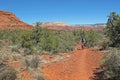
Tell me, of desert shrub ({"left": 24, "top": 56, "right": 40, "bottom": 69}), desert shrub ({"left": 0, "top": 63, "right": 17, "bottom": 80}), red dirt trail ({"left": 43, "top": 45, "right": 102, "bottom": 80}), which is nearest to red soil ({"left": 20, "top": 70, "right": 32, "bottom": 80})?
desert shrub ({"left": 0, "top": 63, "right": 17, "bottom": 80})

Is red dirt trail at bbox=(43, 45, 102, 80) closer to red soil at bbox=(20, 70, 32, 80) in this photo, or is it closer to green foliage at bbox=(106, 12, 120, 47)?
red soil at bbox=(20, 70, 32, 80)

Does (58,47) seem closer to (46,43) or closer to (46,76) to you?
(46,43)

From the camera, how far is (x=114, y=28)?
3142 centimetres

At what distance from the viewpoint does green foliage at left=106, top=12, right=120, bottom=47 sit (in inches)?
1187

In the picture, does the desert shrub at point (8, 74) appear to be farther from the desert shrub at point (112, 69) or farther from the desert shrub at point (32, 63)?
the desert shrub at point (112, 69)

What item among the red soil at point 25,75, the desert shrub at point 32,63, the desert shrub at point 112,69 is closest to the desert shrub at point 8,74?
the red soil at point 25,75

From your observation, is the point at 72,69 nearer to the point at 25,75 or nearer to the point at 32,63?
the point at 32,63

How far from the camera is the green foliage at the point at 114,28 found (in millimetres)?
30142

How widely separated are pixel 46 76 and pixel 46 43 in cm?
1578

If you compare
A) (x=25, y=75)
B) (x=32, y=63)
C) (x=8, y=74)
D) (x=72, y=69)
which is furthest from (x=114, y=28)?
(x=8, y=74)

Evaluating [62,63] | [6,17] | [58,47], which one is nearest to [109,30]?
[58,47]

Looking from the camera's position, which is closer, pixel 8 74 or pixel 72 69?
pixel 8 74

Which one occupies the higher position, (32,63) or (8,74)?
(32,63)

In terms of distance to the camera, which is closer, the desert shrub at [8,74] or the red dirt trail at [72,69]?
the desert shrub at [8,74]
